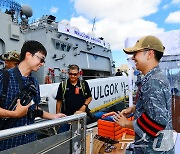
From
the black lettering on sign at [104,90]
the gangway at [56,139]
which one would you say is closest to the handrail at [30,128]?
the gangway at [56,139]

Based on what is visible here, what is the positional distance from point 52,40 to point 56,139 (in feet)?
29.6

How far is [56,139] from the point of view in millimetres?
1341

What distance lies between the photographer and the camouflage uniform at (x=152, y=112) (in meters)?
1.46

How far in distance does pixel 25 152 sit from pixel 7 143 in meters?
0.61

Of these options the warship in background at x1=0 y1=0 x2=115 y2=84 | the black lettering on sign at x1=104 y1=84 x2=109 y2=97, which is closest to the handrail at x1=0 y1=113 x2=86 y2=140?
the black lettering on sign at x1=104 y1=84 x2=109 y2=97

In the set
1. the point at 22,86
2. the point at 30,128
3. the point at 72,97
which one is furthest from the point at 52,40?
the point at 30,128

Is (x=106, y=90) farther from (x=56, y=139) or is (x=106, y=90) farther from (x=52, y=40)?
(x=56, y=139)

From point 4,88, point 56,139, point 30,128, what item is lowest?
point 56,139

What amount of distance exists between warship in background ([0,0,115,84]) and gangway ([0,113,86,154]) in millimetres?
6608

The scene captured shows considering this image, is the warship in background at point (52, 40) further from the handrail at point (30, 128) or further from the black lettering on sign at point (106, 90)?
the handrail at point (30, 128)

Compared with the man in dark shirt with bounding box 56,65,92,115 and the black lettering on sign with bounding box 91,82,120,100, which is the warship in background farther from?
the man in dark shirt with bounding box 56,65,92,115

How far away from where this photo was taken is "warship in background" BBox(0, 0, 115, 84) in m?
8.70

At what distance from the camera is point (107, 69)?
15219 millimetres

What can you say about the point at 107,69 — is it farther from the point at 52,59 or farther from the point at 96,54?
the point at 52,59
